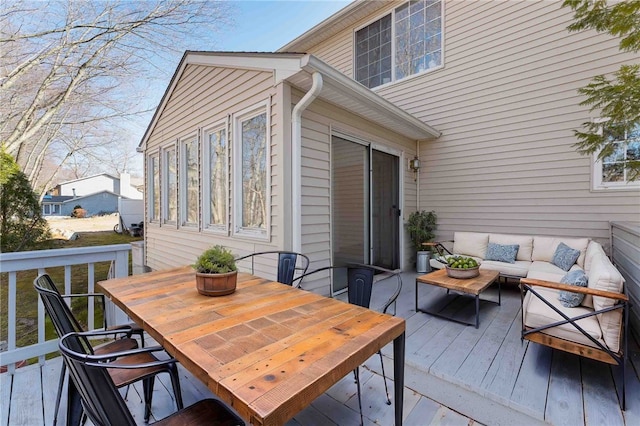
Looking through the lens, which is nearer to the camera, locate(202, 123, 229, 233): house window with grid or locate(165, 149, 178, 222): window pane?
locate(202, 123, 229, 233): house window with grid

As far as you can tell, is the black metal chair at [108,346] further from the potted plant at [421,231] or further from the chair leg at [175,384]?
the potted plant at [421,231]

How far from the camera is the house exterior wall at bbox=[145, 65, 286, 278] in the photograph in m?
3.53

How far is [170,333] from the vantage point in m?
1.31

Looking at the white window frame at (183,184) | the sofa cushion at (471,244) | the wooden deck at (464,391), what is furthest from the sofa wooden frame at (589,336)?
the white window frame at (183,184)

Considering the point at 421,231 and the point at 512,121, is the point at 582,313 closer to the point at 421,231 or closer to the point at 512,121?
the point at 421,231

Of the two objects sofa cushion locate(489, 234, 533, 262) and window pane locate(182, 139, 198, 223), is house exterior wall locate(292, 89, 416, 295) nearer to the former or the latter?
window pane locate(182, 139, 198, 223)

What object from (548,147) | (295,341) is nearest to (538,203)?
(548,147)

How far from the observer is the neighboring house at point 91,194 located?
79.9 feet

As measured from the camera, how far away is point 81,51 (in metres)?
7.84

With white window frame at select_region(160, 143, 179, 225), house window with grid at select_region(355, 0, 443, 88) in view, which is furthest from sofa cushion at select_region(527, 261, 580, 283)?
white window frame at select_region(160, 143, 179, 225)

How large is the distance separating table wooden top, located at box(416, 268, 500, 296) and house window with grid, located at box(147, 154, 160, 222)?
6104 mm

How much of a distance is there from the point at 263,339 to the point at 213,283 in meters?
0.70

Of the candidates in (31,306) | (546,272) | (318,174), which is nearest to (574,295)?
(546,272)

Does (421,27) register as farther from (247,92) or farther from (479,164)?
(247,92)
